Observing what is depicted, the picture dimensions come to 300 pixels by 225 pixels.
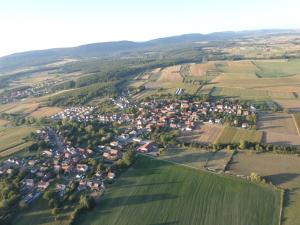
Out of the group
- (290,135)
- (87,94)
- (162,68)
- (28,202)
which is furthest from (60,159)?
(162,68)

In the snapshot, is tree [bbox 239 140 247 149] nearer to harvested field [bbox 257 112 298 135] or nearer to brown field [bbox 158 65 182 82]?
harvested field [bbox 257 112 298 135]

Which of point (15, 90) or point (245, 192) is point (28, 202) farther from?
point (15, 90)

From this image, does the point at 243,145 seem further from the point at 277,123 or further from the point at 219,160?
the point at 277,123

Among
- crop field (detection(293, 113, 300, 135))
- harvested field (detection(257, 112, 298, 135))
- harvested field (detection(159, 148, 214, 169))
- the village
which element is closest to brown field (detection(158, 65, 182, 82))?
the village

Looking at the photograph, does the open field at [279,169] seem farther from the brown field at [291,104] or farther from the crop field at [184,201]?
the brown field at [291,104]

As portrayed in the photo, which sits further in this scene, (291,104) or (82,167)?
(291,104)

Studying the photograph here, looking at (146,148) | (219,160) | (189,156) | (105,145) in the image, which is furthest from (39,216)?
(219,160)
